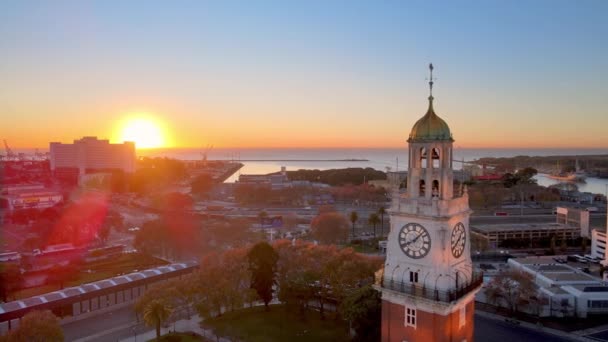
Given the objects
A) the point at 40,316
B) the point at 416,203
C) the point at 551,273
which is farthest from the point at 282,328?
the point at 551,273

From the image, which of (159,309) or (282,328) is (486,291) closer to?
(282,328)

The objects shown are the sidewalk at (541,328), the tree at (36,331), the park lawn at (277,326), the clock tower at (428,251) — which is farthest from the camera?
the sidewalk at (541,328)

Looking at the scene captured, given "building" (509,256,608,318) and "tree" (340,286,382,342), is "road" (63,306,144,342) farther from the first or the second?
"building" (509,256,608,318)

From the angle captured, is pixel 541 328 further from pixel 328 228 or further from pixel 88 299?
pixel 88 299

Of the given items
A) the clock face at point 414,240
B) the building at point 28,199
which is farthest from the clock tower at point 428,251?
the building at point 28,199

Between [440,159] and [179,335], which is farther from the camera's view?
[179,335]

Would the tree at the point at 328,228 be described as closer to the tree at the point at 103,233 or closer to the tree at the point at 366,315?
the tree at the point at 103,233
